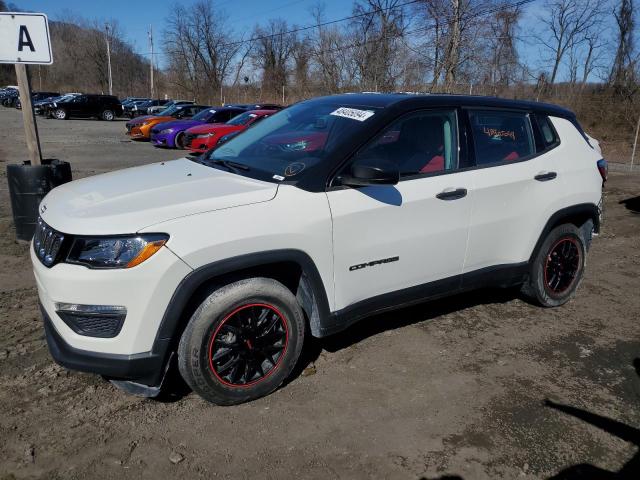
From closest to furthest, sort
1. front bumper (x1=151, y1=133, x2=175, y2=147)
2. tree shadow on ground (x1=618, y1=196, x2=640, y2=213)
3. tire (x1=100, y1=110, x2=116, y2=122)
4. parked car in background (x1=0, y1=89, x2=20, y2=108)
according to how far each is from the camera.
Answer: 1. tree shadow on ground (x1=618, y1=196, x2=640, y2=213)
2. front bumper (x1=151, y1=133, x2=175, y2=147)
3. tire (x1=100, y1=110, x2=116, y2=122)
4. parked car in background (x1=0, y1=89, x2=20, y2=108)

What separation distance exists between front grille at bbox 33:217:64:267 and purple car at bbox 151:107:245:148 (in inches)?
566

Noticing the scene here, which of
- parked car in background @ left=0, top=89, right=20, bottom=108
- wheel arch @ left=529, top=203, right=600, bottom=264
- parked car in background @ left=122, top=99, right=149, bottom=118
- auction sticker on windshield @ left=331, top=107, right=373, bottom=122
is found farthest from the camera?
parked car in background @ left=0, top=89, right=20, bottom=108

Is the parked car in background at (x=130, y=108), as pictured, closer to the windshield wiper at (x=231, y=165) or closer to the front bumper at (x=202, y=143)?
the front bumper at (x=202, y=143)

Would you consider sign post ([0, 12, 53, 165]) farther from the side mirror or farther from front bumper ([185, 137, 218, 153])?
front bumper ([185, 137, 218, 153])

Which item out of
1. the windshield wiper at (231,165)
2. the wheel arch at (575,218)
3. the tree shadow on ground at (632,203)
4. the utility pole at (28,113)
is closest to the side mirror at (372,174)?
the windshield wiper at (231,165)

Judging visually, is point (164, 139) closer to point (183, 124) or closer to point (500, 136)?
point (183, 124)

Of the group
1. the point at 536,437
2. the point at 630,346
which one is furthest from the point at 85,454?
the point at 630,346

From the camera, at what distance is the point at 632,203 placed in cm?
934

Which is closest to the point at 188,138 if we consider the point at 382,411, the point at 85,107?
the point at 382,411

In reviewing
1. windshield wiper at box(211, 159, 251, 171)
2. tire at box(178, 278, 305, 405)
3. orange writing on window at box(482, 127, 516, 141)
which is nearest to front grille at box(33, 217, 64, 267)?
tire at box(178, 278, 305, 405)

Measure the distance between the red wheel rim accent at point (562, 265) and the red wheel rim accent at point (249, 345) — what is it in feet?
8.42

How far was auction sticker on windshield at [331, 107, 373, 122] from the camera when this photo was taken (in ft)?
11.3

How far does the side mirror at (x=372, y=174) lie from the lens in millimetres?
2977

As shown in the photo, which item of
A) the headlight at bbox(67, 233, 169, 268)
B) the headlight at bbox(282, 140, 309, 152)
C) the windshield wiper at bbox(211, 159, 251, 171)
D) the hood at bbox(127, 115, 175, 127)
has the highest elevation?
the headlight at bbox(282, 140, 309, 152)
